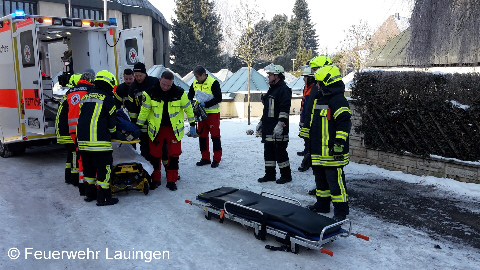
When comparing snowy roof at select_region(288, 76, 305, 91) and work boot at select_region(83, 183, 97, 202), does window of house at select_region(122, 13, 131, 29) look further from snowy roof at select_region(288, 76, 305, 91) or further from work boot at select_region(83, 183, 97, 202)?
work boot at select_region(83, 183, 97, 202)

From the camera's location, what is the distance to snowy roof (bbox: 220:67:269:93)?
25.1 m

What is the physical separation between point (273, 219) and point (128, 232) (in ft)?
5.70

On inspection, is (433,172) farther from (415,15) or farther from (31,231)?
(31,231)

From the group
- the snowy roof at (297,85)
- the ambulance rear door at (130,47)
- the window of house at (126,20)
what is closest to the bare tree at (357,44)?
the snowy roof at (297,85)

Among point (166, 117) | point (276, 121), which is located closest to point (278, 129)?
point (276, 121)

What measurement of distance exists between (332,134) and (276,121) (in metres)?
1.85

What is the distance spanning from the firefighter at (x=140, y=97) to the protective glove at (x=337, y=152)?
122 inches

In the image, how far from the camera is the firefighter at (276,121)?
6.47 metres

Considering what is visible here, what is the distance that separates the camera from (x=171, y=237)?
14.6 feet

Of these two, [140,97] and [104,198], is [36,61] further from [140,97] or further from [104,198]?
[104,198]

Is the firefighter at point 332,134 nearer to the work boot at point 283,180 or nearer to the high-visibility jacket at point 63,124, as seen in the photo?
the work boot at point 283,180

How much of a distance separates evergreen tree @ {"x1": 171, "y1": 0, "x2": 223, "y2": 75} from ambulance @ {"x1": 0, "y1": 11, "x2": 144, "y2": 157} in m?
33.7

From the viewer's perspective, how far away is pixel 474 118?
20.3 feet

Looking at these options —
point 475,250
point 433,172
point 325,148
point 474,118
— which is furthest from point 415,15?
point 475,250
